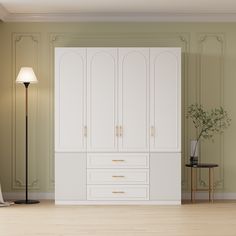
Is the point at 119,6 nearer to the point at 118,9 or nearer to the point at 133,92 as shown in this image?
the point at 118,9

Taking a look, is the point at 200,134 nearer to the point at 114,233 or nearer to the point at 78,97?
the point at 78,97

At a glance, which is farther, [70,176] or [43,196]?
[43,196]

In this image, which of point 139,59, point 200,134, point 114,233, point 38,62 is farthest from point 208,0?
point 114,233

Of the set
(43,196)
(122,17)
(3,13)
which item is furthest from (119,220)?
(3,13)

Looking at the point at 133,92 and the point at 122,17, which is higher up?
the point at 122,17

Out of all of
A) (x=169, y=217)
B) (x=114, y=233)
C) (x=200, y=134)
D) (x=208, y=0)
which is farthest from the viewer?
(x=200, y=134)

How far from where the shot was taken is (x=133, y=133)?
7.90 metres

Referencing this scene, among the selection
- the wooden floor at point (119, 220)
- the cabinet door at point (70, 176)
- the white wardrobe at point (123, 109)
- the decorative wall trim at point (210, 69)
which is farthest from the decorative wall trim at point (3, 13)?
the decorative wall trim at point (210, 69)

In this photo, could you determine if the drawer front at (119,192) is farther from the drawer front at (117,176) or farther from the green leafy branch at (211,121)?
the green leafy branch at (211,121)

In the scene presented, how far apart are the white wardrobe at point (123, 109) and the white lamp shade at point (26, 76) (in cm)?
34

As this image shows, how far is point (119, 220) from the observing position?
6.66 metres

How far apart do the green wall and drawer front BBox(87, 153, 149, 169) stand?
732mm

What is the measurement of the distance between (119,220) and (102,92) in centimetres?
185

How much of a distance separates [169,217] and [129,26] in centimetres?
275
